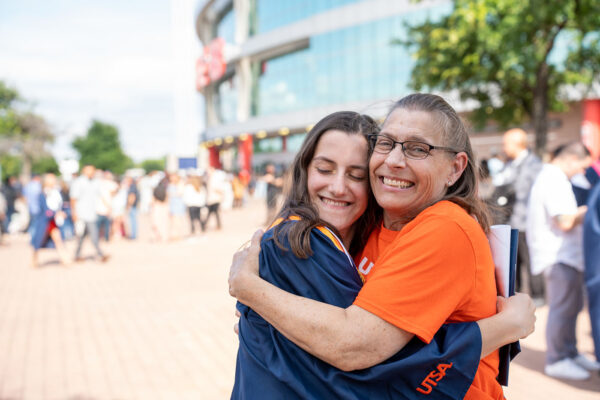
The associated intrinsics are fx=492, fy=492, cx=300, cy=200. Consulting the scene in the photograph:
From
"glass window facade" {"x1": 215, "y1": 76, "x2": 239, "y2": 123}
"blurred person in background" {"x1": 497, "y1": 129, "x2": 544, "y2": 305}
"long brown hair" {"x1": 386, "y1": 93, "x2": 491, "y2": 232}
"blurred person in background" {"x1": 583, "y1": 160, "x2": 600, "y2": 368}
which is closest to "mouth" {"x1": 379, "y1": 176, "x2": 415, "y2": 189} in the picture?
"long brown hair" {"x1": 386, "y1": 93, "x2": 491, "y2": 232}

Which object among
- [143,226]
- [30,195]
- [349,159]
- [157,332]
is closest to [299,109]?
[143,226]

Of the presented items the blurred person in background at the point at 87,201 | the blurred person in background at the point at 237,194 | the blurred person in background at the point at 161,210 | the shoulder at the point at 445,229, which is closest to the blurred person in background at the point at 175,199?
the blurred person in background at the point at 161,210

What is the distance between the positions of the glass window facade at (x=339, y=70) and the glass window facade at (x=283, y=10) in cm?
208

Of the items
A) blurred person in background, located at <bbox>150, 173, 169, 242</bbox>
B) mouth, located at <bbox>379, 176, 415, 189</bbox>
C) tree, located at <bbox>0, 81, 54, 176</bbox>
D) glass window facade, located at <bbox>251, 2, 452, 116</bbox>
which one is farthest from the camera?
tree, located at <bbox>0, 81, 54, 176</bbox>

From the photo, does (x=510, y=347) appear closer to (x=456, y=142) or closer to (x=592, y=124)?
(x=456, y=142)

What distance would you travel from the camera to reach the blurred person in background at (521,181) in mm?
6141

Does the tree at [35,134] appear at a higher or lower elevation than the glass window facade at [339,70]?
lower

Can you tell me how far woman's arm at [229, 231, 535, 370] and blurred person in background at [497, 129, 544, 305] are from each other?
511 cm

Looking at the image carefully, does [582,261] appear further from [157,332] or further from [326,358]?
[157,332]

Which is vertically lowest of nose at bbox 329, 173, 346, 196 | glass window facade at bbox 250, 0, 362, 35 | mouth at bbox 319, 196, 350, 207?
mouth at bbox 319, 196, 350, 207

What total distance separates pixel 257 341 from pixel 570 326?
396 centimetres

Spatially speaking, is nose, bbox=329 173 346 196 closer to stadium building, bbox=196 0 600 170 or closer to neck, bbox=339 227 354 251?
neck, bbox=339 227 354 251

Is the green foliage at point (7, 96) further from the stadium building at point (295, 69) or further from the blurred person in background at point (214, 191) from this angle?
the blurred person in background at point (214, 191)

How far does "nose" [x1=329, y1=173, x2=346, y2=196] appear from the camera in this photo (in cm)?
186
